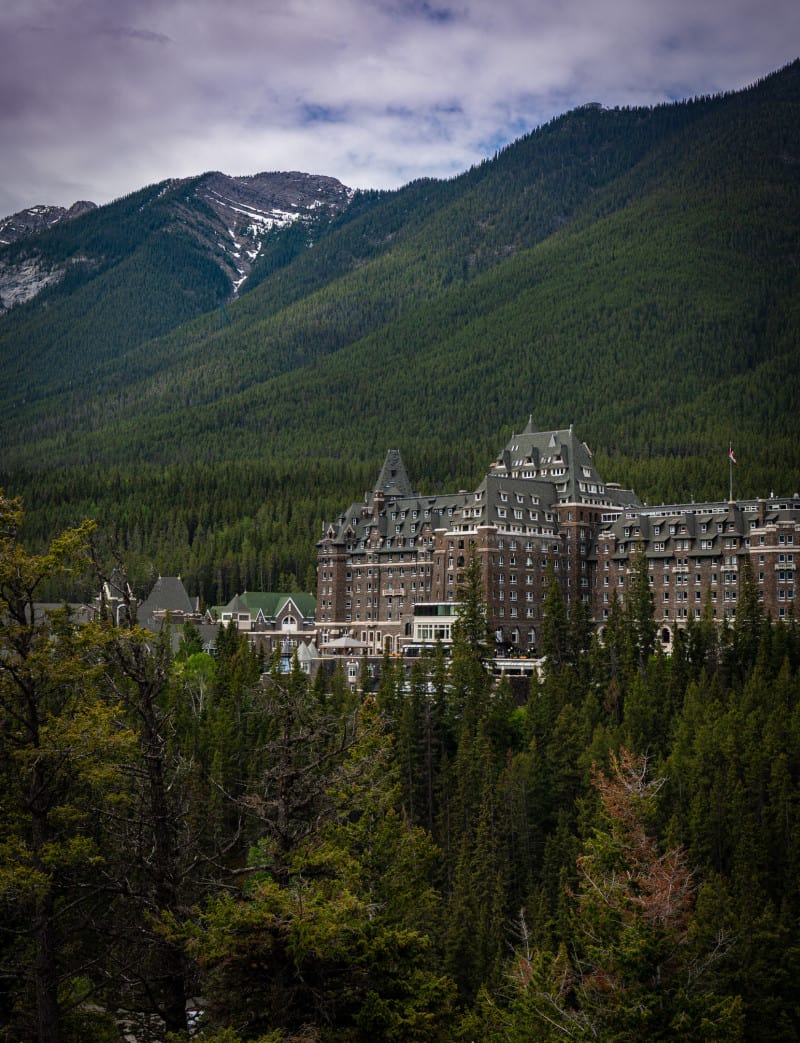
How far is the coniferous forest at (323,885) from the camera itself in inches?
1286

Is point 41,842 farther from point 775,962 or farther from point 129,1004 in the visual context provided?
point 775,962

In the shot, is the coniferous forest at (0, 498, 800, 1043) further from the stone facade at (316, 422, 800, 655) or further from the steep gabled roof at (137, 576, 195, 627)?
the steep gabled roof at (137, 576, 195, 627)

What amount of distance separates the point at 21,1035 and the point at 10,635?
11444 mm

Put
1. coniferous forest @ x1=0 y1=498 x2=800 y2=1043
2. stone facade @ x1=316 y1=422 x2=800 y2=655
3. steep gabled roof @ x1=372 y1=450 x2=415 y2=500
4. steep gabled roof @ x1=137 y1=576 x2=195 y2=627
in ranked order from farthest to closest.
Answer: steep gabled roof @ x1=137 y1=576 x2=195 y2=627 → steep gabled roof @ x1=372 y1=450 x2=415 y2=500 → stone facade @ x1=316 y1=422 x2=800 y2=655 → coniferous forest @ x1=0 y1=498 x2=800 y2=1043

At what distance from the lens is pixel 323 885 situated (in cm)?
3641

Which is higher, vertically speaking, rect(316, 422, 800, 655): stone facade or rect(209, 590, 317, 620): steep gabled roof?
rect(316, 422, 800, 655): stone facade

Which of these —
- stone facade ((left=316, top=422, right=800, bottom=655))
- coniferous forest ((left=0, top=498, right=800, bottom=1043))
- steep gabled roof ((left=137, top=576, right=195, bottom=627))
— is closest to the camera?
coniferous forest ((left=0, top=498, right=800, bottom=1043))

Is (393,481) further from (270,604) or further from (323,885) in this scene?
(323,885)

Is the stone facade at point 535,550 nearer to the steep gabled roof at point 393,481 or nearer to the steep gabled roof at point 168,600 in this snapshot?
the steep gabled roof at point 393,481

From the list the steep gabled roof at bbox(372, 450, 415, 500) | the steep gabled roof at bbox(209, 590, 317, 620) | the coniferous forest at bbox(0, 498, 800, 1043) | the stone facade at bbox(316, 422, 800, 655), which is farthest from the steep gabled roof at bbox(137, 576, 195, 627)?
the coniferous forest at bbox(0, 498, 800, 1043)

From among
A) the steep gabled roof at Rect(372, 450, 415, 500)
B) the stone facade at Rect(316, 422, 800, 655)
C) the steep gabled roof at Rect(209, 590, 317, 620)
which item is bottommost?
the steep gabled roof at Rect(209, 590, 317, 620)

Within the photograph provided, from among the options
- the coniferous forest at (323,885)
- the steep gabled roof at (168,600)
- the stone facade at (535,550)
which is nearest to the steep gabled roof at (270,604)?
the stone facade at (535,550)

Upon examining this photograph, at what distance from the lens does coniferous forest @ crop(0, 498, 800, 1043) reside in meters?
32.7

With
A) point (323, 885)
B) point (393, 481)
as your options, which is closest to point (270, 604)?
point (393, 481)
